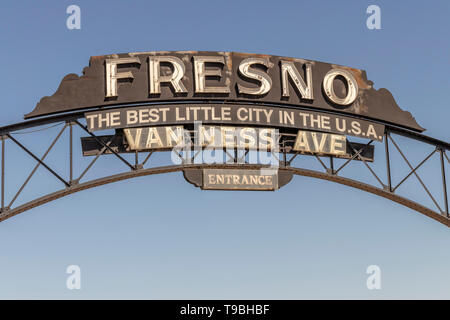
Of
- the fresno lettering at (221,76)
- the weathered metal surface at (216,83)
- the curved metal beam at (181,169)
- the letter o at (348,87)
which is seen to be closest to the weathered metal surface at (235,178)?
the curved metal beam at (181,169)

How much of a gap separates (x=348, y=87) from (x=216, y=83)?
3.86 meters

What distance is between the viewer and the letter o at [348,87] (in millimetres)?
28562

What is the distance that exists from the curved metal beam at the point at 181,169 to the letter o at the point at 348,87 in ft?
7.37

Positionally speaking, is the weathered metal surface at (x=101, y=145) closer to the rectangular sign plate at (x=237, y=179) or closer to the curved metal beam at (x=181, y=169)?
the curved metal beam at (x=181, y=169)

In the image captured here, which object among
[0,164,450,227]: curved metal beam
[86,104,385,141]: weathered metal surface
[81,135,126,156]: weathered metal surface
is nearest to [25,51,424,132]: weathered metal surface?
[86,104,385,141]: weathered metal surface

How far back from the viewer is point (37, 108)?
26219mm

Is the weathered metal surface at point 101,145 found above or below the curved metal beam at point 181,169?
above

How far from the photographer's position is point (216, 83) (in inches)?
1086

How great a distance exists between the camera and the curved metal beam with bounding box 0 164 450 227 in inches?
993
